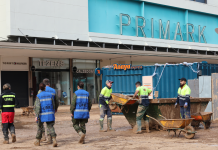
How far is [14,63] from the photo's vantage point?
22.7 metres

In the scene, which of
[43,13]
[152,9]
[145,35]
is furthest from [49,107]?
[152,9]

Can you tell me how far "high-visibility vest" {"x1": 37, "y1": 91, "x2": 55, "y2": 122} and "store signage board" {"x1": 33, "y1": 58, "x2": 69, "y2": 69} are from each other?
15.8 m

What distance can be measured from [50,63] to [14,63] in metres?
2.88

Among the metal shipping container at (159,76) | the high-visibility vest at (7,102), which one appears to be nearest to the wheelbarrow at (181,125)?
the high-visibility vest at (7,102)

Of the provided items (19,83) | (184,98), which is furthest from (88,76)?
(184,98)

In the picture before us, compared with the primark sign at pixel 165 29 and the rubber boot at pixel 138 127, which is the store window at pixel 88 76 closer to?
the primark sign at pixel 165 29

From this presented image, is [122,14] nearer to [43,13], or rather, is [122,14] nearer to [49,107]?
[43,13]

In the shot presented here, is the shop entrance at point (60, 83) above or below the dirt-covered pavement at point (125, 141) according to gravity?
above

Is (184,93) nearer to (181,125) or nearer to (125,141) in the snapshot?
(181,125)

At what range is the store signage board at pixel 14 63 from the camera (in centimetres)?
2219

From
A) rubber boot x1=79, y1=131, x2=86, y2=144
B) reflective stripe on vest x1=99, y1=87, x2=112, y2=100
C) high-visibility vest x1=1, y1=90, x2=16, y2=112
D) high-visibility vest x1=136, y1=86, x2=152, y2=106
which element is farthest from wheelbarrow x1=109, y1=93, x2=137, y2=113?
high-visibility vest x1=1, y1=90, x2=16, y2=112

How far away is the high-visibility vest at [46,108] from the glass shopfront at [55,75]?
51.5ft

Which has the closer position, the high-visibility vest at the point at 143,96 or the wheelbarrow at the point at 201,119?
the high-visibility vest at the point at 143,96

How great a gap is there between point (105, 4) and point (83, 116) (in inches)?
687
